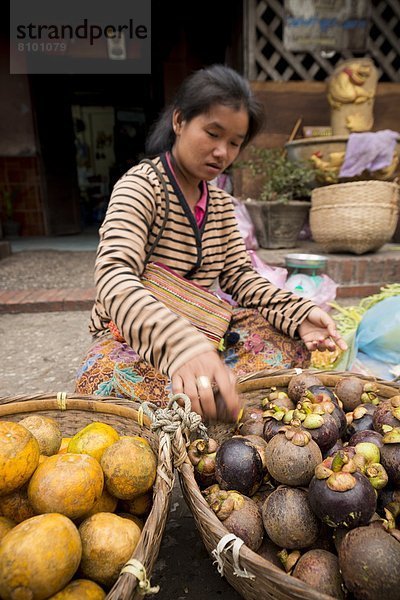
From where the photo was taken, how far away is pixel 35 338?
11.1 ft

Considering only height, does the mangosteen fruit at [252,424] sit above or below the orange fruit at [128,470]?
below

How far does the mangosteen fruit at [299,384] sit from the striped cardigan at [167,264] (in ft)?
1.29

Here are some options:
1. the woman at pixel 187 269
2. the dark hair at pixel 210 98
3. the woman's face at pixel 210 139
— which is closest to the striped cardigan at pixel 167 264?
the woman at pixel 187 269

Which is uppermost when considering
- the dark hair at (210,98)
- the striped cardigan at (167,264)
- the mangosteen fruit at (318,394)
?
the dark hair at (210,98)

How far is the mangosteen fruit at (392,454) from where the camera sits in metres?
1.06

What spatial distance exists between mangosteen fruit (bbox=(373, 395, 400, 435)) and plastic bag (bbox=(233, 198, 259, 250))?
351 cm

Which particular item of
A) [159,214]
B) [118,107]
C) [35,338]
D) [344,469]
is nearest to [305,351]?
[159,214]

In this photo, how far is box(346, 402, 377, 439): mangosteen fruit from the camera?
1326mm

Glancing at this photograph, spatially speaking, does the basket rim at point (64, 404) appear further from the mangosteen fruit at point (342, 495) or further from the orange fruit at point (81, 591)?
the mangosteen fruit at point (342, 495)

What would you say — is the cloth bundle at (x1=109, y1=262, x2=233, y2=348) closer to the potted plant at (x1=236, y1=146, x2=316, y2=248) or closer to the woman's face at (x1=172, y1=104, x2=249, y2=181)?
the woman's face at (x1=172, y1=104, x2=249, y2=181)

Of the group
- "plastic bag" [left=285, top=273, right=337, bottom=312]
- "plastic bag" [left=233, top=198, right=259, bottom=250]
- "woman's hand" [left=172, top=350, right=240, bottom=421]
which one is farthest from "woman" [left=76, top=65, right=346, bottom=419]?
"plastic bag" [left=233, top=198, right=259, bottom=250]

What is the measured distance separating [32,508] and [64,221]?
26.8ft

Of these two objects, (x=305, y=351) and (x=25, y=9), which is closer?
(x=305, y=351)

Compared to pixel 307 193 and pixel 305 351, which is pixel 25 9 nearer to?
pixel 307 193
